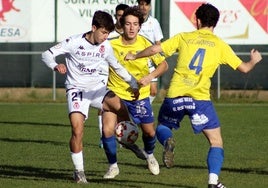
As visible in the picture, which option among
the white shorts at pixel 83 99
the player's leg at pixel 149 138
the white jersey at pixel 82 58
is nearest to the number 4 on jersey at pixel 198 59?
the white jersey at pixel 82 58

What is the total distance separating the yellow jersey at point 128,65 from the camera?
1164 centimetres

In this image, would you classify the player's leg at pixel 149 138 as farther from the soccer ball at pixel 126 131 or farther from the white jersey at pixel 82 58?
the white jersey at pixel 82 58

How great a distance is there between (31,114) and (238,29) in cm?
796

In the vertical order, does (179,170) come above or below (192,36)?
below

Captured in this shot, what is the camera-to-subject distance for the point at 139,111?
11844mm

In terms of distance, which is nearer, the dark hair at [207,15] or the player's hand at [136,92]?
the dark hair at [207,15]

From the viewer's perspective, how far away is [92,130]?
59.2 ft

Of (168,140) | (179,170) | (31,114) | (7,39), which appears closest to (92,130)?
(31,114)

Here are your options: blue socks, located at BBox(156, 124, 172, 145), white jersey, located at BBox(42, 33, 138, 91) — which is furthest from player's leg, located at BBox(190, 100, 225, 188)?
white jersey, located at BBox(42, 33, 138, 91)

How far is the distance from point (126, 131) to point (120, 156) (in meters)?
2.41

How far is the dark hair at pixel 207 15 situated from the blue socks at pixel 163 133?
1.14m

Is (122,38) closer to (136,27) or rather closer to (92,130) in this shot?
(136,27)

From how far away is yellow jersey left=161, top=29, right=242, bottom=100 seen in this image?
9.85 metres

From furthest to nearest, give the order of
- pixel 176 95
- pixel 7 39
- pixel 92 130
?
pixel 7 39 → pixel 92 130 → pixel 176 95
